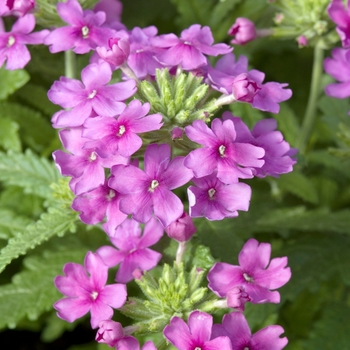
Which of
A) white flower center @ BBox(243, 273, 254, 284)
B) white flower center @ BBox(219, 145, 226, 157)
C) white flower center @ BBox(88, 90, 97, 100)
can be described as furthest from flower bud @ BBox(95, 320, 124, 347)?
white flower center @ BBox(88, 90, 97, 100)

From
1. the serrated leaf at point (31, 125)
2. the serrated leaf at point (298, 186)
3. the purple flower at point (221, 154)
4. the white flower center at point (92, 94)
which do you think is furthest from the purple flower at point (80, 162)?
the serrated leaf at point (298, 186)

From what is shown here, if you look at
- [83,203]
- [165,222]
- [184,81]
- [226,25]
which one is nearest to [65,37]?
A: [184,81]

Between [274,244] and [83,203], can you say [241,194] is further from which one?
[274,244]

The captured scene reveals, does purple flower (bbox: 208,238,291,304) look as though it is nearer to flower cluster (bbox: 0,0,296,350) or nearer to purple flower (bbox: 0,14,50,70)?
flower cluster (bbox: 0,0,296,350)

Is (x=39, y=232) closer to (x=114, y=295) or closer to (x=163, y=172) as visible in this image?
(x=114, y=295)

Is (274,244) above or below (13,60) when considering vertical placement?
below

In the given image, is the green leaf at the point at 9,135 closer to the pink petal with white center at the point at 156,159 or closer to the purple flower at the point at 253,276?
the pink petal with white center at the point at 156,159

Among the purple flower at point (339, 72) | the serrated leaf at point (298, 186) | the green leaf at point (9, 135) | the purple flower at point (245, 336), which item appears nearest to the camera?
the purple flower at point (245, 336)
